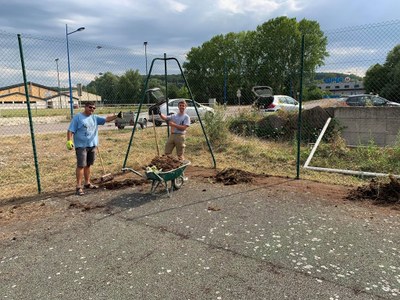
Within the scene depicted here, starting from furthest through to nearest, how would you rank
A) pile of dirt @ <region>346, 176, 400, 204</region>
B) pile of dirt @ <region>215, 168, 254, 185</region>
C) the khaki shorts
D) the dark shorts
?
the khaki shorts < pile of dirt @ <region>215, 168, 254, 185</region> < the dark shorts < pile of dirt @ <region>346, 176, 400, 204</region>

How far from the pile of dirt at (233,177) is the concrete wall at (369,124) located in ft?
12.9

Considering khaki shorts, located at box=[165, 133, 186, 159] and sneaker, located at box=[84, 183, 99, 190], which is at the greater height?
khaki shorts, located at box=[165, 133, 186, 159]

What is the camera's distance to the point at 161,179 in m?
5.19

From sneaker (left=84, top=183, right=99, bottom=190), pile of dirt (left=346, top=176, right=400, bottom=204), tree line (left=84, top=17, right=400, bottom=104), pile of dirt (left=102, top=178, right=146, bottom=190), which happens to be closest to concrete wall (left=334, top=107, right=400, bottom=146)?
tree line (left=84, top=17, right=400, bottom=104)

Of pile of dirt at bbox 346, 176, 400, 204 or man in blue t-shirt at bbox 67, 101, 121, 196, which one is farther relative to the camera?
man in blue t-shirt at bbox 67, 101, 121, 196

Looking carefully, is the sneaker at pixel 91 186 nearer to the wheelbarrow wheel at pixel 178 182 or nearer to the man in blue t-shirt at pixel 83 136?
the man in blue t-shirt at pixel 83 136

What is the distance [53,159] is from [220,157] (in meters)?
4.75

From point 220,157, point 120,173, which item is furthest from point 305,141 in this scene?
point 120,173

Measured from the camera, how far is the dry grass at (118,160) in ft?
21.1

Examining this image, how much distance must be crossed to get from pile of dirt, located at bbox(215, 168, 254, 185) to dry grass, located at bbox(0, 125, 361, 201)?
749mm

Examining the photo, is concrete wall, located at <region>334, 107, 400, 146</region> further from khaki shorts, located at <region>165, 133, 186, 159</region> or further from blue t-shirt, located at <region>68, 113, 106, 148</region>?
blue t-shirt, located at <region>68, 113, 106, 148</region>

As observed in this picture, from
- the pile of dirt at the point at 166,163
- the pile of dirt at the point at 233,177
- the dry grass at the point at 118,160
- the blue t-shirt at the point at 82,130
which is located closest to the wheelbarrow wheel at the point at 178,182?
Result: the pile of dirt at the point at 166,163

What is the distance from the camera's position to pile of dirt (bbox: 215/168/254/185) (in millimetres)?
6239

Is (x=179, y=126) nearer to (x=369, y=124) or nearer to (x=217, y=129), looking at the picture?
(x=217, y=129)
